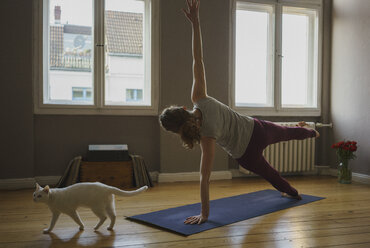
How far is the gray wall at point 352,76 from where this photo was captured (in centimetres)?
431

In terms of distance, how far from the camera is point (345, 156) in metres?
4.25

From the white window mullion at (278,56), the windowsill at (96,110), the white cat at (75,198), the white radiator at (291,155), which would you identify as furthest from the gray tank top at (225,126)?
the white window mullion at (278,56)

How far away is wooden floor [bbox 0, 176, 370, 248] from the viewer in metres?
2.18

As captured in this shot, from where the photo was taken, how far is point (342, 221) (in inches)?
105

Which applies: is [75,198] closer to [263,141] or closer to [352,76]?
[263,141]

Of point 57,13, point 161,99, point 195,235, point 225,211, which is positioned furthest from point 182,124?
point 57,13

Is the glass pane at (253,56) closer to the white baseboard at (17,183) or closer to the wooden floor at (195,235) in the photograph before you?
the wooden floor at (195,235)

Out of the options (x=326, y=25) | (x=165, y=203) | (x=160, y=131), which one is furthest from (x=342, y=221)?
(x=326, y=25)

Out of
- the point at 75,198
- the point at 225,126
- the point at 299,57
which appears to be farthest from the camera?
the point at 299,57

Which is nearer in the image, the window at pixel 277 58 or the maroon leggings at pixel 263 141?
the maroon leggings at pixel 263 141

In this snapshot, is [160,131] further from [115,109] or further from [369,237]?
[369,237]

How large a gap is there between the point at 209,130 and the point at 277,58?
270 centimetres

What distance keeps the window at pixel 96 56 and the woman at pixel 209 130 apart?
174 cm

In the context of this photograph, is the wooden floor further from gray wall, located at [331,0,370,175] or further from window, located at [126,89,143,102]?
window, located at [126,89,143,102]
